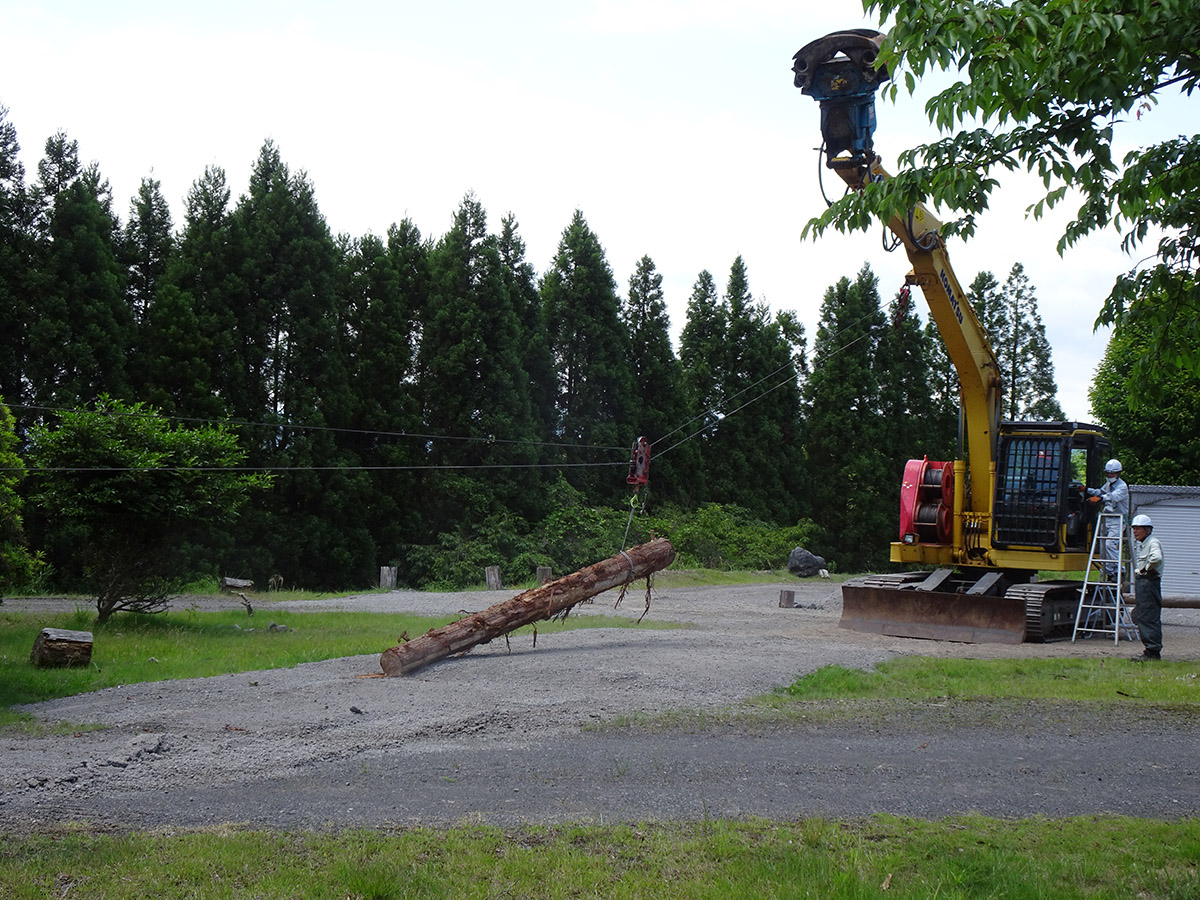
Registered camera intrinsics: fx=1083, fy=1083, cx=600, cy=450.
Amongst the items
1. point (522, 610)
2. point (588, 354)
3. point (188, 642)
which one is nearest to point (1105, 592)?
point (522, 610)

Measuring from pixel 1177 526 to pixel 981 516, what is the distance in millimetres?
12687

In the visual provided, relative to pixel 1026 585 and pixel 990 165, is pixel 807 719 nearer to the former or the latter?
pixel 990 165

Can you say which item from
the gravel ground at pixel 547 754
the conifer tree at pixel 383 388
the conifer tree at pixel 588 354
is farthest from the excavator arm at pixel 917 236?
the conifer tree at pixel 588 354

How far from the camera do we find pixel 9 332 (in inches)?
1061

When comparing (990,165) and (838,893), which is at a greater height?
(990,165)

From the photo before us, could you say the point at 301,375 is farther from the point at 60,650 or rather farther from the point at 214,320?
the point at 60,650

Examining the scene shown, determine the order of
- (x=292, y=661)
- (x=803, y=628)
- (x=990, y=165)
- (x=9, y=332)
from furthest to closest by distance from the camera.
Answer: (x=9, y=332) → (x=803, y=628) → (x=292, y=661) → (x=990, y=165)

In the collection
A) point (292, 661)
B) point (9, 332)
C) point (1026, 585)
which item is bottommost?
point (292, 661)

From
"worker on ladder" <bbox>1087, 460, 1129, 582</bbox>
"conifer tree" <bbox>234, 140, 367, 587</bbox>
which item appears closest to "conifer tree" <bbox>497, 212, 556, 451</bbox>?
"conifer tree" <bbox>234, 140, 367, 587</bbox>

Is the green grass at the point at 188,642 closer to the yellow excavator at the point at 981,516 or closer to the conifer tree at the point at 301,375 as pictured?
the yellow excavator at the point at 981,516

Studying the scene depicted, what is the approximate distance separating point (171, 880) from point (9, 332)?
26.0 m

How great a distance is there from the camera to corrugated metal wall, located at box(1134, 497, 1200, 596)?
86.8 feet

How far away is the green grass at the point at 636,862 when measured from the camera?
185 inches

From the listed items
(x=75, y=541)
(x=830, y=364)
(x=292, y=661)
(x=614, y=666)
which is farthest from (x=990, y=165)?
(x=830, y=364)
